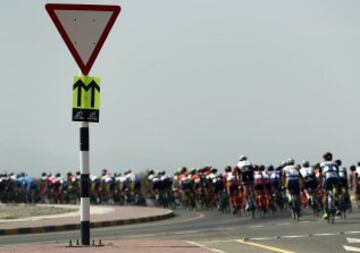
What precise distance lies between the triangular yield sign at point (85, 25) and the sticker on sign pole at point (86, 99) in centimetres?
66

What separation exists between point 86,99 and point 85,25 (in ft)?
4.12

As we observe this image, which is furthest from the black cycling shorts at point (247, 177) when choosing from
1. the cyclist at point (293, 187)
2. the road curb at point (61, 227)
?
the road curb at point (61, 227)

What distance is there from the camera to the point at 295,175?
2836 cm

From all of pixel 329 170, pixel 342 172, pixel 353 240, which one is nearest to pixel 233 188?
pixel 342 172

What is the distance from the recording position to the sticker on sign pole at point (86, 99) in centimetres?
1424

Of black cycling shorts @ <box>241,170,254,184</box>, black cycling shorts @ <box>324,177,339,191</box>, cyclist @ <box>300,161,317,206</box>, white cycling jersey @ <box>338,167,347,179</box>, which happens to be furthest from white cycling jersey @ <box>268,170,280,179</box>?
black cycling shorts @ <box>324,177,339,191</box>

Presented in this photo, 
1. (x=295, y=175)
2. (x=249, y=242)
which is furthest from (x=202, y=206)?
(x=249, y=242)

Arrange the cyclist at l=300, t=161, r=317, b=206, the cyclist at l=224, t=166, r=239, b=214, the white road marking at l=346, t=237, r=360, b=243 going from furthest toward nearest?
the cyclist at l=224, t=166, r=239, b=214 < the cyclist at l=300, t=161, r=317, b=206 < the white road marking at l=346, t=237, r=360, b=243

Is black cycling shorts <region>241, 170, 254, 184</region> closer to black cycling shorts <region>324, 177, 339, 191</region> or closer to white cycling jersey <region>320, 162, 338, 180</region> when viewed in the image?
white cycling jersey <region>320, 162, 338, 180</region>

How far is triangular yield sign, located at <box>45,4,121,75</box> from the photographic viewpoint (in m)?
13.6

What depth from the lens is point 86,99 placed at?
14352 mm

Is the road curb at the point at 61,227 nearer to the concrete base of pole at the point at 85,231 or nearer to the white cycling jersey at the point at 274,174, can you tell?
the white cycling jersey at the point at 274,174

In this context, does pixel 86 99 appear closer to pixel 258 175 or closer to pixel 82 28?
pixel 82 28

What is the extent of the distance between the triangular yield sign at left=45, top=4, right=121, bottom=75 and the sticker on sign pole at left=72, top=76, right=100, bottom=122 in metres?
0.66
